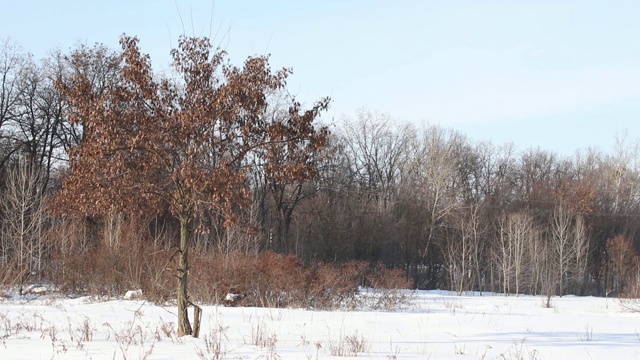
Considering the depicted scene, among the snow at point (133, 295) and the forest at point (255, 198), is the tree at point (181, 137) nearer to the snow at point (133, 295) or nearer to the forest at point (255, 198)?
the forest at point (255, 198)

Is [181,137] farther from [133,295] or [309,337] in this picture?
[133,295]

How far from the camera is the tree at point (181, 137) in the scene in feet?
35.2

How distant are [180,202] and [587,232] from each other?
173 feet

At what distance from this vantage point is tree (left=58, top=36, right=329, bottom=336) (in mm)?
10719

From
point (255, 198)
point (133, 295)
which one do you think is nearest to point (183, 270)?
point (133, 295)

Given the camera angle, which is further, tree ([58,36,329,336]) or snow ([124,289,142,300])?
snow ([124,289,142,300])

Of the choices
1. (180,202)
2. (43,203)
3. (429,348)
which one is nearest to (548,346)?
(429,348)

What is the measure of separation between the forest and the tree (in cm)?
3

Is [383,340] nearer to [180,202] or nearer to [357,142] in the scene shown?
[180,202]

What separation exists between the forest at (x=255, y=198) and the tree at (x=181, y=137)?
1.1 inches

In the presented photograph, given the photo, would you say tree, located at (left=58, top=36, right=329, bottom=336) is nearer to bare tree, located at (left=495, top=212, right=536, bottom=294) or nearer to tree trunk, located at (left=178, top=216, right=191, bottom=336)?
tree trunk, located at (left=178, top=216, right=191, bottom=336)

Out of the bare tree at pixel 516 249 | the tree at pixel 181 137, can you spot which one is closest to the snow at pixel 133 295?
the tree at pixel 181 137

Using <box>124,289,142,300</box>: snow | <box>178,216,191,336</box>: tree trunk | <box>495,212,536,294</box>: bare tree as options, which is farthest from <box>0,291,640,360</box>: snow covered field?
<box>495,212,536,294</box>: bare tree

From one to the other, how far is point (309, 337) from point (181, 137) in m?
4.78
